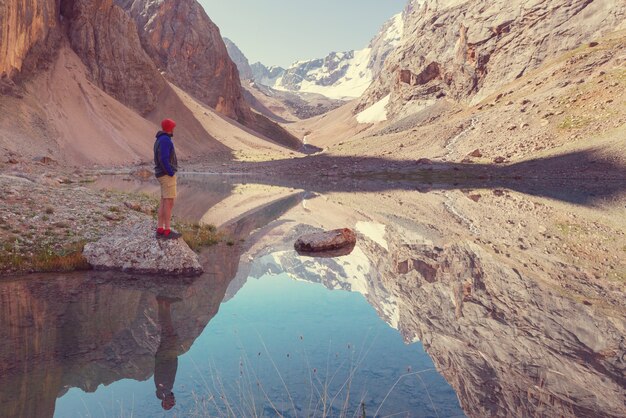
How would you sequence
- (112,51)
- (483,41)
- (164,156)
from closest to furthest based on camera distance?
(164,156) < (483,41) < (112,51)

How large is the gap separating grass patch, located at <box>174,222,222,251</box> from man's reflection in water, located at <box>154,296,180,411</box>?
663 cm

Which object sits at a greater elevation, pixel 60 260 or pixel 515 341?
pixel 515 341

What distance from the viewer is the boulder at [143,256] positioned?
11.9 metres

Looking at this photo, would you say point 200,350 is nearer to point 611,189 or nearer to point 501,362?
point 501,362

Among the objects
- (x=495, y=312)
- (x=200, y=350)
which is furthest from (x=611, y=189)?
(x=200, y=350)

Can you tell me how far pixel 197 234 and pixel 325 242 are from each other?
4.53 metres

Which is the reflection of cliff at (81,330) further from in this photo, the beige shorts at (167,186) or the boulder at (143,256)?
the beige shorts at (167,186)

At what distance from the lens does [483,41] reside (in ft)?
257

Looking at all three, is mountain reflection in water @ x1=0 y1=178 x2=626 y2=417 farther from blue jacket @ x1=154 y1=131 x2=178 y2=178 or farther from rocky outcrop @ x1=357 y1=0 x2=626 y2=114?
rocky outcrop @ x1=357 y1=0 x2=626 y2=114

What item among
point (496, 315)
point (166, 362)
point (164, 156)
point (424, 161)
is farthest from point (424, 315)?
point (424, 161)

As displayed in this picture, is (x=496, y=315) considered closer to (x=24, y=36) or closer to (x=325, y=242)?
(x=325, y=242)

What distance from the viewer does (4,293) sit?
9.78 m

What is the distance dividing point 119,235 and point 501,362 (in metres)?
9.96

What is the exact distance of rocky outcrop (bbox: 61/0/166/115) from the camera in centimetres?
7362
